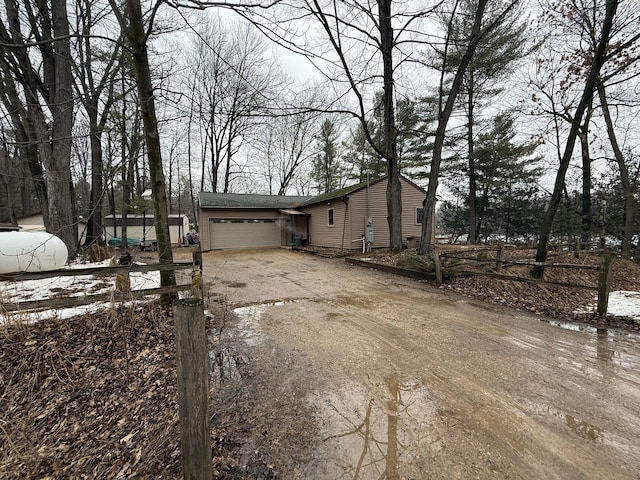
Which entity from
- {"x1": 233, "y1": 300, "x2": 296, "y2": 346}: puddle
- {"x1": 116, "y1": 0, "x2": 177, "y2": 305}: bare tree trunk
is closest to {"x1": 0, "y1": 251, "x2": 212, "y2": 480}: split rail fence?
{"x1": 233, "y1": 300, "x2": 296, "y2": 346}: puddle

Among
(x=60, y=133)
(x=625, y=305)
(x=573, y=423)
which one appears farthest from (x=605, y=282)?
(x=60, y=133)

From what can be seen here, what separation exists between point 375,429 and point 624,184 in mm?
13648

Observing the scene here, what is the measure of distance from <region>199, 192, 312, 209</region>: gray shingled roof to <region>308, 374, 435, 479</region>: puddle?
52.2 ft

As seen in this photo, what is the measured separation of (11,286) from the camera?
16.6ft

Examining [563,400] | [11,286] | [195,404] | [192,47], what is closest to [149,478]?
[195,404]

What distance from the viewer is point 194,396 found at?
157cm

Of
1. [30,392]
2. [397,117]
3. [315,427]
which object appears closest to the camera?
[315,427]

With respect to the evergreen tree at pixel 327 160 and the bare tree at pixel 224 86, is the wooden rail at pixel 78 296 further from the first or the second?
the evergreen tree at pixel 327 160

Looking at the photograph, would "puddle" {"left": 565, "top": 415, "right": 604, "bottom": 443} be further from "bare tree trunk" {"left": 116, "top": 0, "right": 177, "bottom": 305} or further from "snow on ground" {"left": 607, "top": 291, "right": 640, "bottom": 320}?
"bare tree trunk" {"left": 116, "top": 0, "right": 177, "bottom": 305}

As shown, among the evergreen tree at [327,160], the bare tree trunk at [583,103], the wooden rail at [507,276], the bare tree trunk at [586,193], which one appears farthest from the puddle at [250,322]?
the evergreen tree at [327,160]

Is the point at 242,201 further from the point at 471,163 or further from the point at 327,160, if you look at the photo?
the point at 471,163

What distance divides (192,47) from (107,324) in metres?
20.5

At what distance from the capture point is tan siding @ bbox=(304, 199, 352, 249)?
1455cm

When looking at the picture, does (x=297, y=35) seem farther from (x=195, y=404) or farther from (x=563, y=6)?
(x=563, y=6)
